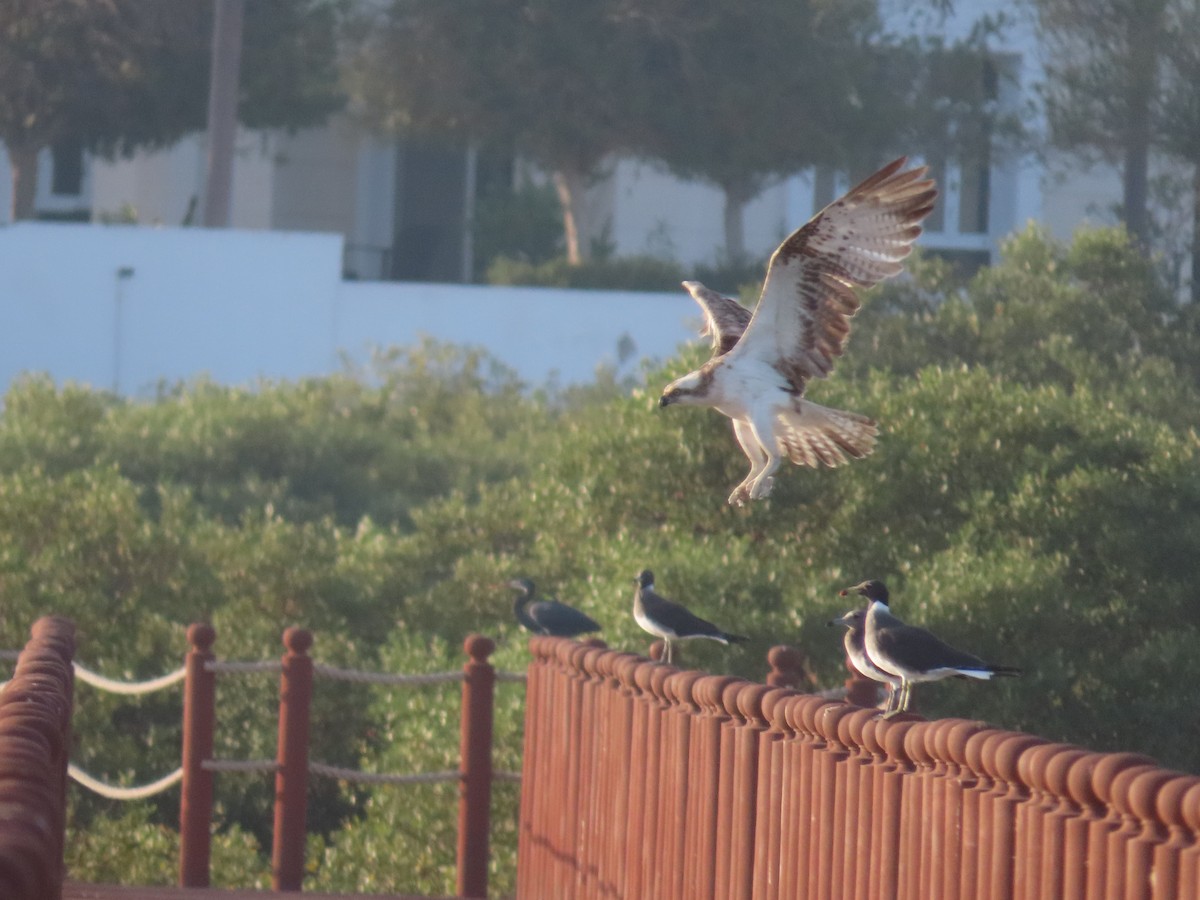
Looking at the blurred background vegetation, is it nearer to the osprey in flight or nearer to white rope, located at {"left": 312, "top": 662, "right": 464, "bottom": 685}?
white rope, located at {"left": 312, "top": 662, "right": 464, "bottom": 685}

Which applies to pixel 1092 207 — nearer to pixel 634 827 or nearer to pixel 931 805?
pixel 634 827

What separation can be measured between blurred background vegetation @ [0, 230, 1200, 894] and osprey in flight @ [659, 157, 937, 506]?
1.84 metres

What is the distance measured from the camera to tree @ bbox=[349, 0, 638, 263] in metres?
25.5

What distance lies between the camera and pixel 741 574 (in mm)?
8789

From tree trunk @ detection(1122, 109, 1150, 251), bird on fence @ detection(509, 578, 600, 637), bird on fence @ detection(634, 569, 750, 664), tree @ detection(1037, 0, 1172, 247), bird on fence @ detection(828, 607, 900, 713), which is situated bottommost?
bird on fence @ detection(509, 578, 600, 637)

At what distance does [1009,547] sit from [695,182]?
67.5ft

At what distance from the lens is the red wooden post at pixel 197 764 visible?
768 centimetres

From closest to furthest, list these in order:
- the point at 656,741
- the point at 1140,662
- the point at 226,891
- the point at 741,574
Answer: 1. the point at 656,741
2. the point at 226,891
3. the point at 1140,662
4. the point at 741,574

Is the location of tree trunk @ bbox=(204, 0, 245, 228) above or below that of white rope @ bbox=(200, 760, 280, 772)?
above

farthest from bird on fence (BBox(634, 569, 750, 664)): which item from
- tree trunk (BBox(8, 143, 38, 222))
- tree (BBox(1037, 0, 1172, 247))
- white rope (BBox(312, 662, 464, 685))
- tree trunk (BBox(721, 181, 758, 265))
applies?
tree trunk (BBox(8, 143, 38, 222))

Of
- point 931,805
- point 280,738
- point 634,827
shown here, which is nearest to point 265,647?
point 280,738

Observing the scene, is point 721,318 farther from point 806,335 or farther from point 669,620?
point 669,620

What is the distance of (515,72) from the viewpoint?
25578mm

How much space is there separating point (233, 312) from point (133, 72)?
Result: 4.70 m
